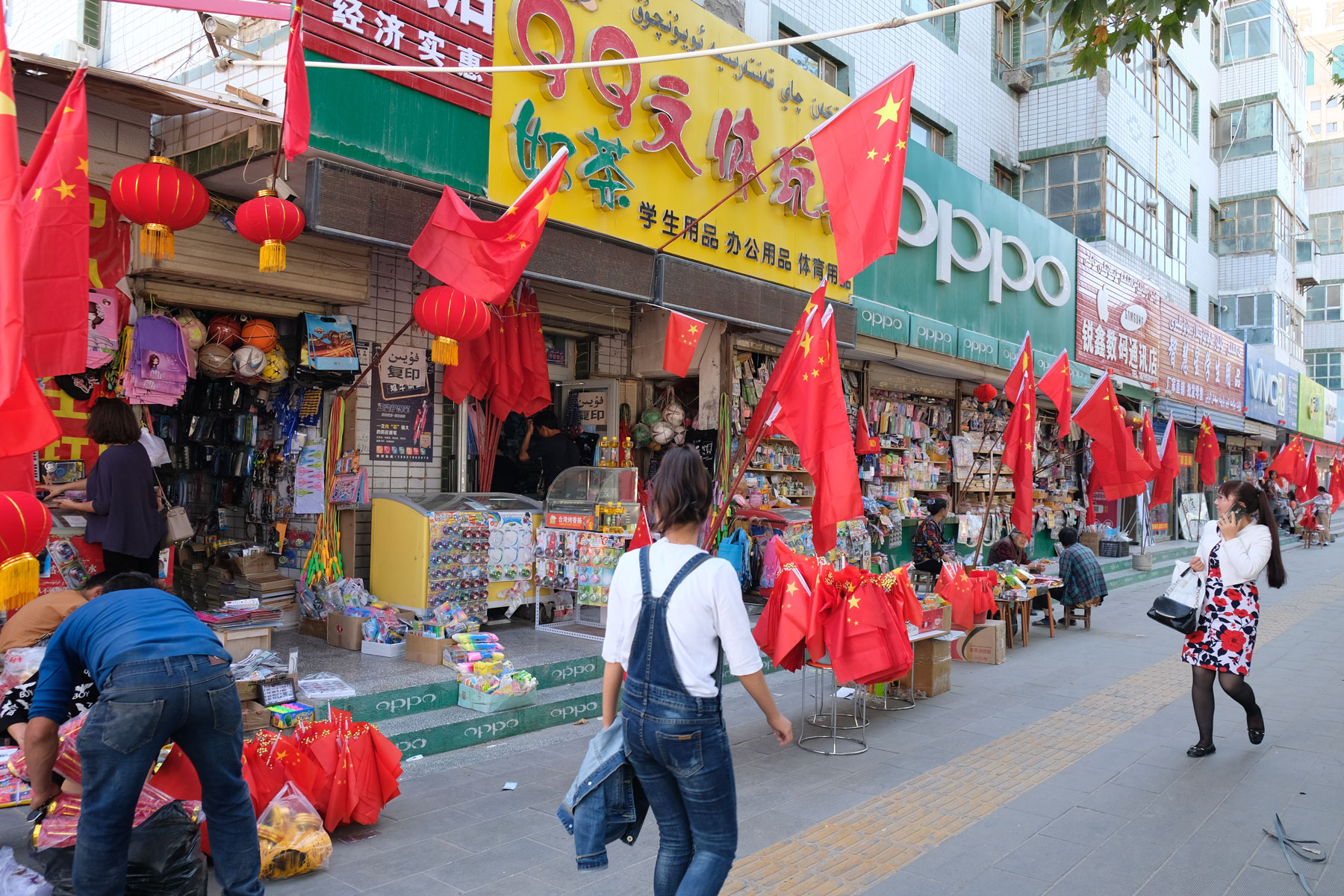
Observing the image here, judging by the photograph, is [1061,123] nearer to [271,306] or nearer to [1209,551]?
[1209,551]

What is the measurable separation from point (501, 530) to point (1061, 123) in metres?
15.4

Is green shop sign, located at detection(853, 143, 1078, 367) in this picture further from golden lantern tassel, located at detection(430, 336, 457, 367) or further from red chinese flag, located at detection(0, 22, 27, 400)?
red chinese flag, located at detection(0, 22, 27, 400)

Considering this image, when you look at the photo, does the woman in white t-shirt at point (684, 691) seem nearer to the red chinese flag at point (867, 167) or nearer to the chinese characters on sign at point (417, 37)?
the red chinese flag at point (867, 167)

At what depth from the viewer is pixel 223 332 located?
24.5 feet

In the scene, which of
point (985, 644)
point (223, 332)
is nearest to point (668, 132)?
point (223, 332)

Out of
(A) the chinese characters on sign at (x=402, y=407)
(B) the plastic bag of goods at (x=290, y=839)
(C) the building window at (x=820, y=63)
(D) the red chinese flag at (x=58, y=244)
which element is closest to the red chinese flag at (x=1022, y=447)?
(C) the building window at (x=820, y=63)

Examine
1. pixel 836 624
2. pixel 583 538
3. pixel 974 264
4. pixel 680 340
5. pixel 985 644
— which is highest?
pixel 974 264

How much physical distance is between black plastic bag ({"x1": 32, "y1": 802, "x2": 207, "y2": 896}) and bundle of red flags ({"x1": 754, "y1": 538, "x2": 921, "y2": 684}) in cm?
376

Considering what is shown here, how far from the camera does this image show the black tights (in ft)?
20.1

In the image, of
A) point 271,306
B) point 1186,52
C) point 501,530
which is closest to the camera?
point 271,306

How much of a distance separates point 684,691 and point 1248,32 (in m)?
35.1

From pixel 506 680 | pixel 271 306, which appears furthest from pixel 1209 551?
pixel 271 306

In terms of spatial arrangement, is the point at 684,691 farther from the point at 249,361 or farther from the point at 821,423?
the point at 249,361

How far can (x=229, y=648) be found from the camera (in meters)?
6.36
